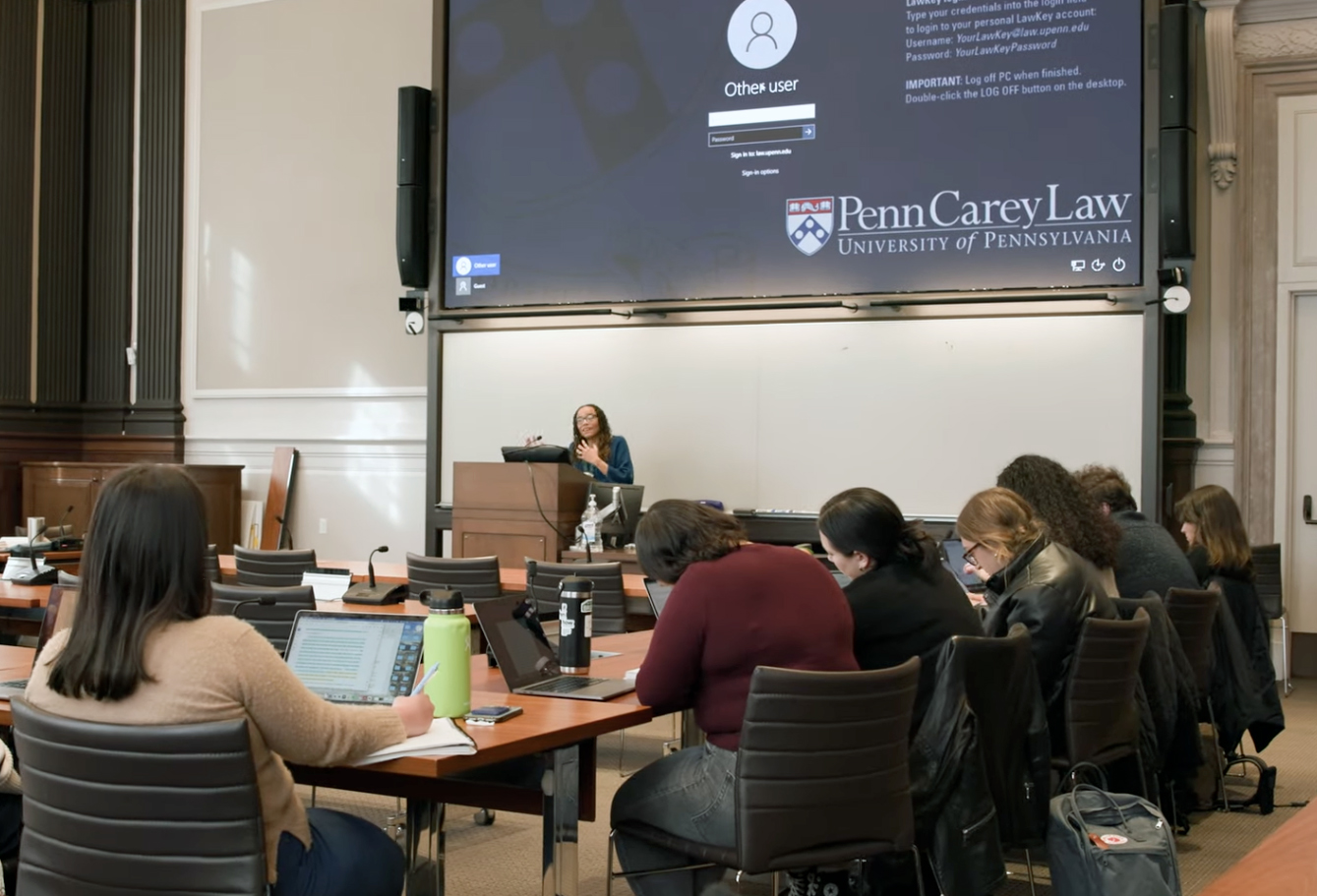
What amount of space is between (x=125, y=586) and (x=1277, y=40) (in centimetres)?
818

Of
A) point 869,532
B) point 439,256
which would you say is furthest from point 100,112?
point 869,532

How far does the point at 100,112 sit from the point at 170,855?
34.0 feet

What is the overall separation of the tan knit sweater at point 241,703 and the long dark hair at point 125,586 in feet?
0.10

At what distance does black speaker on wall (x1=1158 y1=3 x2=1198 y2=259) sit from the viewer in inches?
279

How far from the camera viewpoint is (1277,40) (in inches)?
324

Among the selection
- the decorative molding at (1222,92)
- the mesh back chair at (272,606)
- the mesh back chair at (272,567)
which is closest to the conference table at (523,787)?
the mesh back chair at (272,606)

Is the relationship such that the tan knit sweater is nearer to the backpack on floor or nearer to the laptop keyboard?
the laptop keyboard

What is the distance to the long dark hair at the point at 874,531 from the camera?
10.6 ft

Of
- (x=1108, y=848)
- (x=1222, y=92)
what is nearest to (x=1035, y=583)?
(x=1108, y=848)

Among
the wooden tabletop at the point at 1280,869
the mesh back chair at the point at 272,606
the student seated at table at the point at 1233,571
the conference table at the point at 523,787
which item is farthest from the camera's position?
the student seated at table at the point at 1233,571

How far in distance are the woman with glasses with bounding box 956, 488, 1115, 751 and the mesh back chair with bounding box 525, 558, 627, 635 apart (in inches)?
71.9

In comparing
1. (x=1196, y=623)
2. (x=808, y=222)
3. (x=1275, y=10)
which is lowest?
(x=1196, y=623)

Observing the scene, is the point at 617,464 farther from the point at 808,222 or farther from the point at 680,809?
the point at 680,809

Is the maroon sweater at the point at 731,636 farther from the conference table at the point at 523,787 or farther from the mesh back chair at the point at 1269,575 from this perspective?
the mesh back chair at the point at 1269,575
